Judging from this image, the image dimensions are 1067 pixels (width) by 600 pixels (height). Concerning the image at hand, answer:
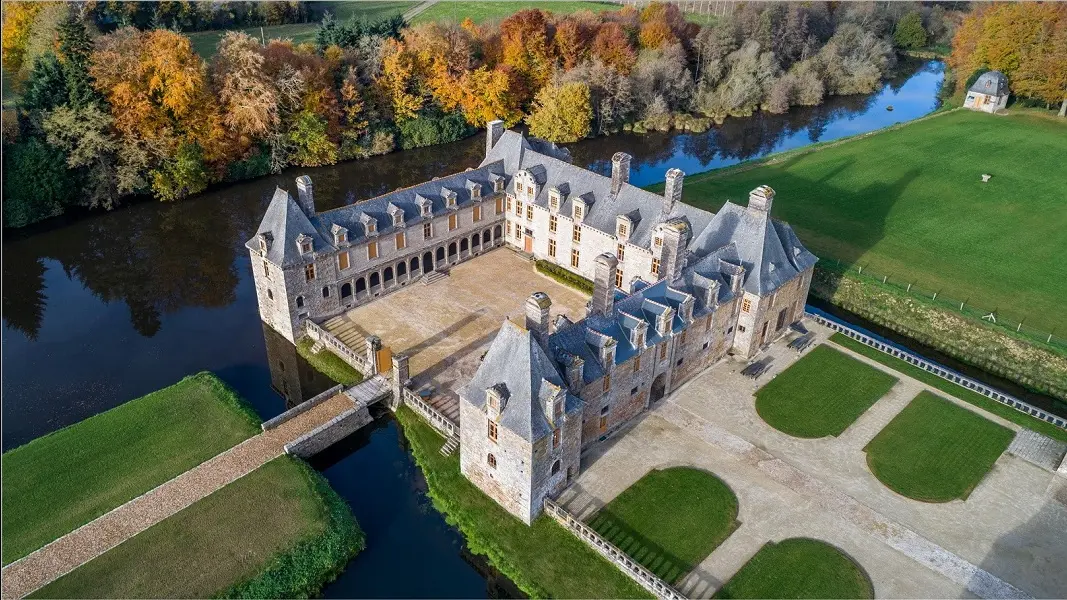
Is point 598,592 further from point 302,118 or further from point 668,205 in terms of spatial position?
point 302,118

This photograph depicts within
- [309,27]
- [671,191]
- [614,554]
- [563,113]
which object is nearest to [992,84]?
[563,113]

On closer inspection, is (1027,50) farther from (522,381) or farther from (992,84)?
(522,381)

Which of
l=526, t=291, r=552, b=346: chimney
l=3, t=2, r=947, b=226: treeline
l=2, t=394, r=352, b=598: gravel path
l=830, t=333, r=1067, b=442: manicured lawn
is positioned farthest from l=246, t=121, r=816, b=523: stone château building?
l=3, t=2, r=947, b=226: treeline

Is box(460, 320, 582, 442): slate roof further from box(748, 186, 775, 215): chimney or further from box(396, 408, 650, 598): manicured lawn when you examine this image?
box(748, 186, 775, 215): chimney

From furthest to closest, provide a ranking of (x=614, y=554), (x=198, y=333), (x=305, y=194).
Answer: (x=198, y=333)
(x=305, y=194)
(x=614, y=554)

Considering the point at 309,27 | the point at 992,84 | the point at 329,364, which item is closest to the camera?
the point at 329,364

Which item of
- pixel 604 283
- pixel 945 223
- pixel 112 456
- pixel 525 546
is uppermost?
pixel 604 283
